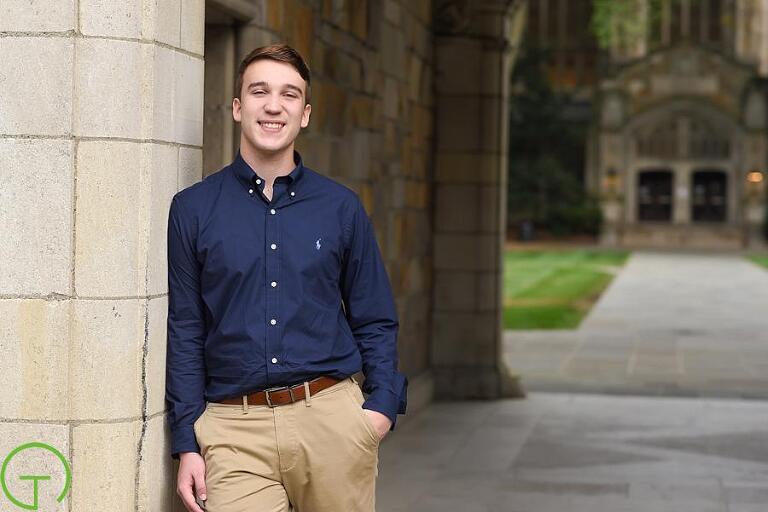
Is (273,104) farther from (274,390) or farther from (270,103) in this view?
(274,390)

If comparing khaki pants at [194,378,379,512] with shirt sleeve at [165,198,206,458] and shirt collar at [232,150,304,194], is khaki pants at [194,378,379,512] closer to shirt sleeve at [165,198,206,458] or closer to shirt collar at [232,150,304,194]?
shirt sleeve at [165,198,206,458]

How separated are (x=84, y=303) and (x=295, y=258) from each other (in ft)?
2.07

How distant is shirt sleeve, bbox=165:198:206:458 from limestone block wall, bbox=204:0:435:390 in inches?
76.0

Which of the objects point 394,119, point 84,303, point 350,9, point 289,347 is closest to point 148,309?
point 84,303

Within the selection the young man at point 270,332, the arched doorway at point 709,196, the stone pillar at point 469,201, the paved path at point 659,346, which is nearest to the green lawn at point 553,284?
the paved path at point 659,346

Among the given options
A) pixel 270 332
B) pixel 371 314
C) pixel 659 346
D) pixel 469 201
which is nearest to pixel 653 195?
pixel 659 346

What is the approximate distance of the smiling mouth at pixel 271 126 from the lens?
3.85m

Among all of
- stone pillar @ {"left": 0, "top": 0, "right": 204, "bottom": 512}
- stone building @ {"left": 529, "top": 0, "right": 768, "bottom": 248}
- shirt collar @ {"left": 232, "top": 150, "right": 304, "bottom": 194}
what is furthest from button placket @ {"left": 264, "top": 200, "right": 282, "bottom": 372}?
stone building @ {"left": 529, "top": 0, "right": 768, "bottom": 248}

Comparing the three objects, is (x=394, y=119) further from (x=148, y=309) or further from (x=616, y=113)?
(x=616, y=113)

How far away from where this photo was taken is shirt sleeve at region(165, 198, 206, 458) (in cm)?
390

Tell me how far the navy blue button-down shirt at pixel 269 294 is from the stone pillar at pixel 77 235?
0.13 meters

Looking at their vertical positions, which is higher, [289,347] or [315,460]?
[289,347]

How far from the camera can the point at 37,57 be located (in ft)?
12.9

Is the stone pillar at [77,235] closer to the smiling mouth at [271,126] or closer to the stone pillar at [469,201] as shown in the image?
the smiling mouth at [271,126]
